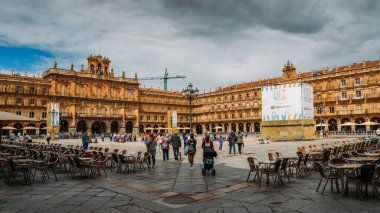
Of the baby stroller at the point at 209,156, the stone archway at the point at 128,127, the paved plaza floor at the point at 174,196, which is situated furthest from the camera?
the stone archway at the point at 128,127

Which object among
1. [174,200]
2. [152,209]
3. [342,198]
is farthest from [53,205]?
[342,198]

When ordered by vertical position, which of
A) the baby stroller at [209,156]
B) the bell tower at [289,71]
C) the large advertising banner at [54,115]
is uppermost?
the bell tower at [289,71]

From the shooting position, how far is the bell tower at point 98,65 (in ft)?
181

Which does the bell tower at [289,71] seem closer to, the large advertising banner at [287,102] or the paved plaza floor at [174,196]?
the large advertising banner at [287,102]

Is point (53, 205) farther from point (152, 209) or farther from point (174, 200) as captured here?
point (174, 200)

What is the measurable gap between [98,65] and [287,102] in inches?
1646

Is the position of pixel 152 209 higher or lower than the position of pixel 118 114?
lower

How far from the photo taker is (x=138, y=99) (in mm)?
61656

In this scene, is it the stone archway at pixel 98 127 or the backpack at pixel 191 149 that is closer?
the backpack at pixel 191 149

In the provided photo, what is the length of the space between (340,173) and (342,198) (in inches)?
24.9

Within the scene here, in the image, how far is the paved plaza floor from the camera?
17.6ft

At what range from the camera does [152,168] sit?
10.8m

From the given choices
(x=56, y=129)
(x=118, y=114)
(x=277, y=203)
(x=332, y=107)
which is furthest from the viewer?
(x=118, y=114)

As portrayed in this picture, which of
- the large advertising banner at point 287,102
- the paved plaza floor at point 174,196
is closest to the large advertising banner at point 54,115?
the large advertising banner at point 287,102
